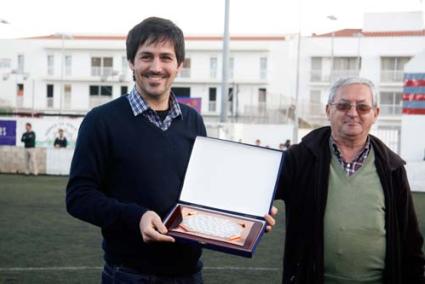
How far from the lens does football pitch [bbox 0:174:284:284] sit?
21.9ft

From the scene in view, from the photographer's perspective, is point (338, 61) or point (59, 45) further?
point (59, 45)

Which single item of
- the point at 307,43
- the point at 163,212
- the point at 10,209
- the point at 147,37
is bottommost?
the point at 10,209

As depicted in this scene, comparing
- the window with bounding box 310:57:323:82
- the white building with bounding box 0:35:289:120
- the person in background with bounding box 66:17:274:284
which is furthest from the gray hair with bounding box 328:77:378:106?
the window with bounding box 310:57:323:82

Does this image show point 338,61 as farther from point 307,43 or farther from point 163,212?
point 163,212

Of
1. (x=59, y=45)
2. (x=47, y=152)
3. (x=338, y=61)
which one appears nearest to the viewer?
(x=47, y=152)

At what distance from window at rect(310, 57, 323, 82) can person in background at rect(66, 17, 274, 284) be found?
48.5m

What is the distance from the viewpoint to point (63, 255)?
7.66 metres

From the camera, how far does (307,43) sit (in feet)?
167

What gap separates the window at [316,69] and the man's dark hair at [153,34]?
48.5 meters

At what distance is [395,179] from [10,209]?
10.0 meters

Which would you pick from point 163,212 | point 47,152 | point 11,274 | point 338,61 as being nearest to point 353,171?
point 163,212

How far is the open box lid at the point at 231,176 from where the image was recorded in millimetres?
2818

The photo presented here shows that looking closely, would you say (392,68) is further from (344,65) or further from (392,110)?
(344,65)

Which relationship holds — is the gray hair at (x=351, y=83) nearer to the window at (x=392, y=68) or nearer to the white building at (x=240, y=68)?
the white building at (x=240, y=68)
